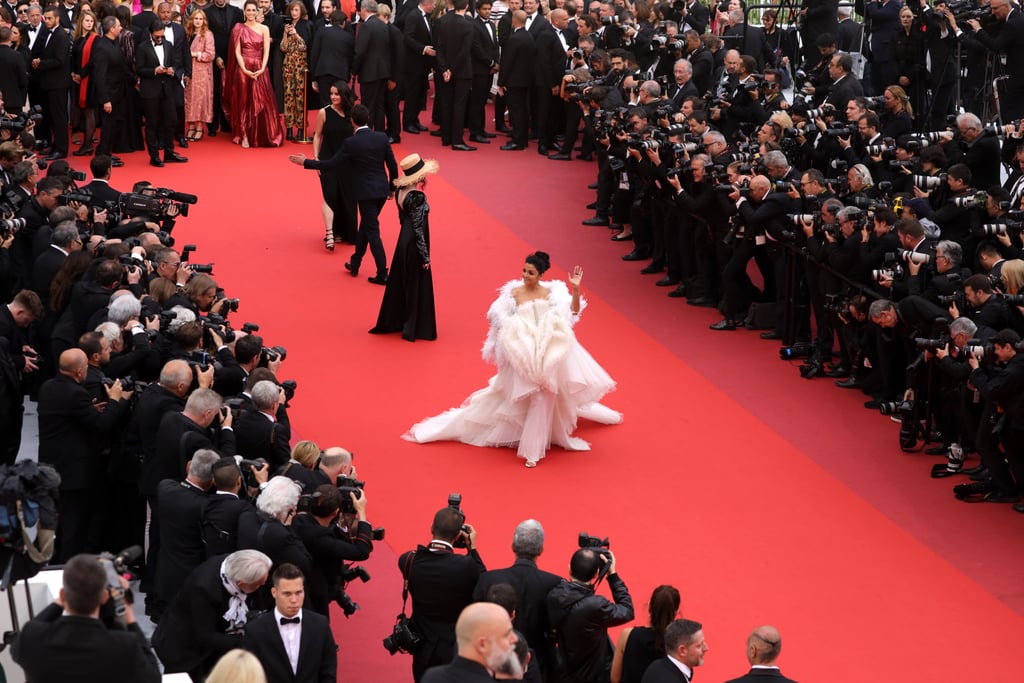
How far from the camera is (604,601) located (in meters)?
6.85

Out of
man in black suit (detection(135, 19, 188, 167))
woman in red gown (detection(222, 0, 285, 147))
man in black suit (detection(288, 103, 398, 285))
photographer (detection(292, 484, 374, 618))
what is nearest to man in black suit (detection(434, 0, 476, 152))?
woman in red gown (detection(222, 0, 285, 147))

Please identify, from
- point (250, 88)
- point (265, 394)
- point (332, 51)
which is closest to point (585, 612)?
point (265, 394)

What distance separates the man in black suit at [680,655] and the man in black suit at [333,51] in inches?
519

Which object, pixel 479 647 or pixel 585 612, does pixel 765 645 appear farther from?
pixel 479 647

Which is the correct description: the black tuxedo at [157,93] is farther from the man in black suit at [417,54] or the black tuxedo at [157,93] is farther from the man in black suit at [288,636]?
the man in black suit at [288,636]

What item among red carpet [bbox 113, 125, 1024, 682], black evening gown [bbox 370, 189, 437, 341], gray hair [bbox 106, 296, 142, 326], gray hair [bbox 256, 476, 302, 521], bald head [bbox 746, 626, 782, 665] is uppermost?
gray hair [bbox 106, 296, 142, 326]

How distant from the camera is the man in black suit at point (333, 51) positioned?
60.6ft

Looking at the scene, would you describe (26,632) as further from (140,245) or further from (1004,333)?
(1004,333)

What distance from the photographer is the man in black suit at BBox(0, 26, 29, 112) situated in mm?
16672

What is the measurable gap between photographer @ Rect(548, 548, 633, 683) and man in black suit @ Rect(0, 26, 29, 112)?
1204 cm

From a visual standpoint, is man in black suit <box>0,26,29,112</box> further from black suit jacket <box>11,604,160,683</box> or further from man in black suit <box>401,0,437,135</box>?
black suit jacket <box>11,604,160,683</box>

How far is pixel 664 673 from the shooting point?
21.0 ft

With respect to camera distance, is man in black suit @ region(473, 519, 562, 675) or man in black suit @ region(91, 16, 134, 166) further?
man in black suit @ region(91, 16, 134, 166)

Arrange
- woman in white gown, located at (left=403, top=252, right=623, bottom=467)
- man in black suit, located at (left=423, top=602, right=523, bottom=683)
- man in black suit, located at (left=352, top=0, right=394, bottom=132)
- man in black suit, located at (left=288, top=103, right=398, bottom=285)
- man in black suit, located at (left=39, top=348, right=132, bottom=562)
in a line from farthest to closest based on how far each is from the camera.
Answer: man in black suit, located at (left=352, top=0, right=394, bottom=132)
man in black suit, located at (left=288, top=103, right=398, bottom=285)
woman in white gown, located at (left=403, top=252, right=623, bottom=467)
man in black suit, located at (left=39, top=348, right=132, bottom=562)
man in black suit, located at (left=423, top=602, right=523, bottom=683)
